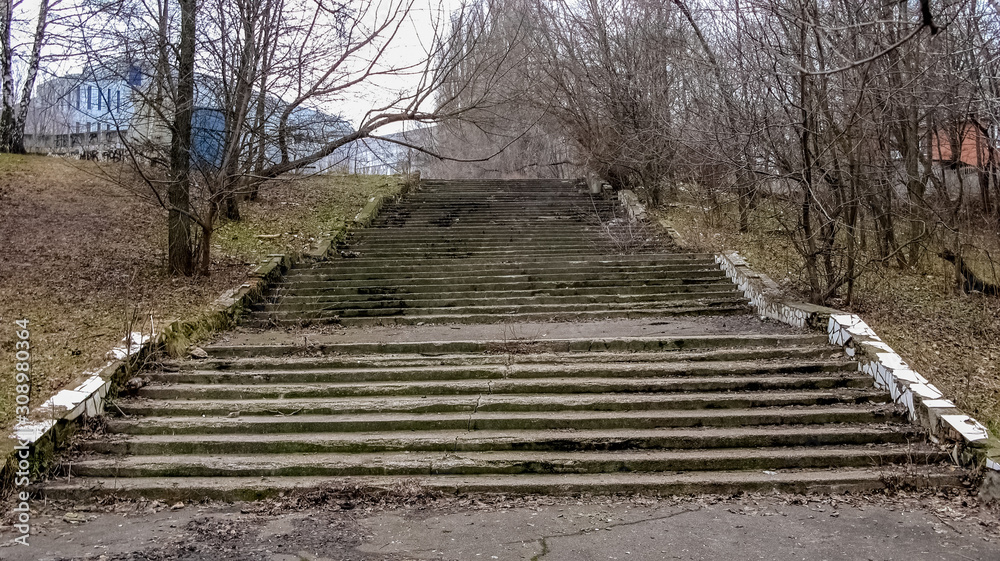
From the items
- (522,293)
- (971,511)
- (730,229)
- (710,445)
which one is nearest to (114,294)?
(522,293)

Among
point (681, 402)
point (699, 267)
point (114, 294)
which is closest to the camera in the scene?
point (681, 402)

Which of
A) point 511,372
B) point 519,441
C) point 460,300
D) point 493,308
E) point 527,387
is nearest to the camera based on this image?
point 519,441

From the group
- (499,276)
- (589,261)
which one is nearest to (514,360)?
(499,276)

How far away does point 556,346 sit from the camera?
342 inches

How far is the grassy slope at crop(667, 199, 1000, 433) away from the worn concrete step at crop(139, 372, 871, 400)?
1361 mm

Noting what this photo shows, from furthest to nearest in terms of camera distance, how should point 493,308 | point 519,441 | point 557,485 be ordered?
point 493,308 → point 519,441 → point 557,485

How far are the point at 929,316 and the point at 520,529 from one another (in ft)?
27.5

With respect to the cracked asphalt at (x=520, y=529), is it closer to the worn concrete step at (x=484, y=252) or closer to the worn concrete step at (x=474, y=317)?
the worn concrete step at (x=474, y=317)

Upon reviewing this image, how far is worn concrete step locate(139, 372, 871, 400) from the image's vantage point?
7469mm

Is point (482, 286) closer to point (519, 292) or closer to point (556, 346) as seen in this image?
point (519, 292)

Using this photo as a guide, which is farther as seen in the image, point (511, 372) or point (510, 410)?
point (511, 372)

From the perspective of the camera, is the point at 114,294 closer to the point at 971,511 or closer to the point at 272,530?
the point at 272,530

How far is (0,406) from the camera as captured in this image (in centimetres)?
653

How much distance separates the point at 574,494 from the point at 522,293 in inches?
245
